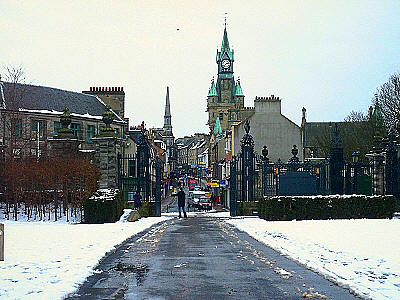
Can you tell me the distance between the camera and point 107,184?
2575 centimetres

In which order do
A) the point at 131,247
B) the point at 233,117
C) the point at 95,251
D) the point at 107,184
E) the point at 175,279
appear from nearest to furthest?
1. the point at 175,279
2. the point at 95,251
3. the point at 131,247
4. the point at 107,184
5. the point at 233,117

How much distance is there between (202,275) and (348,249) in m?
4.63

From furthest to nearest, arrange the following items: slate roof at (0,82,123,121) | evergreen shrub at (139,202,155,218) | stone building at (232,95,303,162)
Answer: stone building at (232,95,303,162) → slate roof at (0,82,123,121) → evergreen shrub at (139,202,155,218)

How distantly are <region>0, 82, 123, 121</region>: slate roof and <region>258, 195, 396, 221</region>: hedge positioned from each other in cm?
3254

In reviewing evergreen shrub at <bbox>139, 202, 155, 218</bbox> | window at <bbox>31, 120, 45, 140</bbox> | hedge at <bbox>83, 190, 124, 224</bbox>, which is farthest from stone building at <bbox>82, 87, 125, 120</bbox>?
hedge at <bbox>83, 190, 124, 224</bbox>

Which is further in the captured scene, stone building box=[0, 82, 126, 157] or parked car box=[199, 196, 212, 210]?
parked car box=[199, 196, 212, 210]

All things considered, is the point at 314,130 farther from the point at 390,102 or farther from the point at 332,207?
the point at 332,207

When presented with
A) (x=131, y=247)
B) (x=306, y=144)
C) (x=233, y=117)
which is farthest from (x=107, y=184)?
(x=233, y=117)

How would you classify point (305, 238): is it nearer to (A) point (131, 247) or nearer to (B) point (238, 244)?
(B) point (238, 244)

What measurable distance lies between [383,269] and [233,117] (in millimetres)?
68310

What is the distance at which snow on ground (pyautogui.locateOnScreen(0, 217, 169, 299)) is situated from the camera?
8406 mm

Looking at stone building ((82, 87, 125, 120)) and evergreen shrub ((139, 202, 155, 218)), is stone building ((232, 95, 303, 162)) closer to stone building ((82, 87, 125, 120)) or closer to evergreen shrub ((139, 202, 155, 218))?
A: stone building ((82, 87, 125, 120))

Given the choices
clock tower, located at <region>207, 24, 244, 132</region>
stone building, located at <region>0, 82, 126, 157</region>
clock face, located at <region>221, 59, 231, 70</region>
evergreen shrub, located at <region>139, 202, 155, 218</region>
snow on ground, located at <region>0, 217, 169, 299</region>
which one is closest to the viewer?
snow on ground, located at <region>0, 217, 169, 299</region>

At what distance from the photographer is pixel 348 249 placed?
1309 centimetres
